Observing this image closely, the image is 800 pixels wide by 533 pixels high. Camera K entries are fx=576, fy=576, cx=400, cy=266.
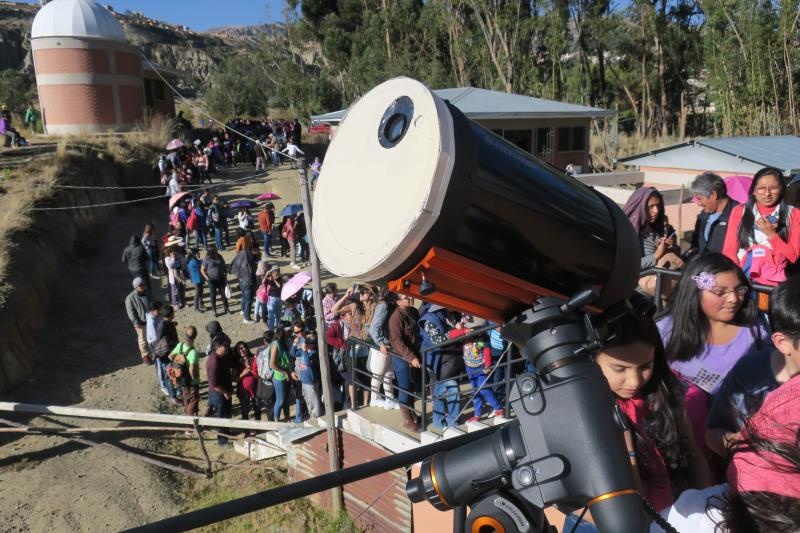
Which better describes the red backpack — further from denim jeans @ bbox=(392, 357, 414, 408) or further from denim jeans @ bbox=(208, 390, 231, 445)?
denim jeans @ bbox=(392, 357, 414, 408)

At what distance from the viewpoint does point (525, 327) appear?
1.45 metres

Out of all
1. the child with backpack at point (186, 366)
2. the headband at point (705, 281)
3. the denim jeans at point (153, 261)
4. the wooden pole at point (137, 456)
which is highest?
the headband at point (705, 281)

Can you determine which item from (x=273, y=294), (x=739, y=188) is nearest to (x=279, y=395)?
(x=273, y=294)

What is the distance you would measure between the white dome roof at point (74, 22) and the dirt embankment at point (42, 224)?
7691 millimetres

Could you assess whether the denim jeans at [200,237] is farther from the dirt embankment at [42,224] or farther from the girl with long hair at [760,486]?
the girl with long hair at [760,486]

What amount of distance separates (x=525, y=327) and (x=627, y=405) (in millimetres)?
907

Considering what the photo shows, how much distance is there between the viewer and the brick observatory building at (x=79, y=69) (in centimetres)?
2644

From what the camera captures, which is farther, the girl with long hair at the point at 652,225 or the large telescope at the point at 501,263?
the girl with long hair at the point at 652,225

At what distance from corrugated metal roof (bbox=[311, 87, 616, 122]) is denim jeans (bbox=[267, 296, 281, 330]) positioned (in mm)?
8426

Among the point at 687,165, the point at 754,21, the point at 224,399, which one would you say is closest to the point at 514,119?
the point at 687,165

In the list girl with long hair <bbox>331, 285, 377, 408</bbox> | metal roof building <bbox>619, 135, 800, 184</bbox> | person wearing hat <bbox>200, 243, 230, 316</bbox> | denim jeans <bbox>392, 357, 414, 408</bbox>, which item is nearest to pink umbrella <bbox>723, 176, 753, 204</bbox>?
denim jeans <bbox>392, 357, 414, 408</bbox>

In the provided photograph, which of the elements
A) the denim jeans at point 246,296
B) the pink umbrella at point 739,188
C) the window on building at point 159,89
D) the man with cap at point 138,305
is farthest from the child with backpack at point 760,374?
the window on building at point 159,89

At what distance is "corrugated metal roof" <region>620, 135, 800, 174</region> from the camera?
11.5m

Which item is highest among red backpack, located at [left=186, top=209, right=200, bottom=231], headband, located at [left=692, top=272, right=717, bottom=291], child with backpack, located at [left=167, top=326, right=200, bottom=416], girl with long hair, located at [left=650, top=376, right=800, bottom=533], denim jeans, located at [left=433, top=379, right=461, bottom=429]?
headband, located at [left=692, top=272, right=717, bottom=291]
